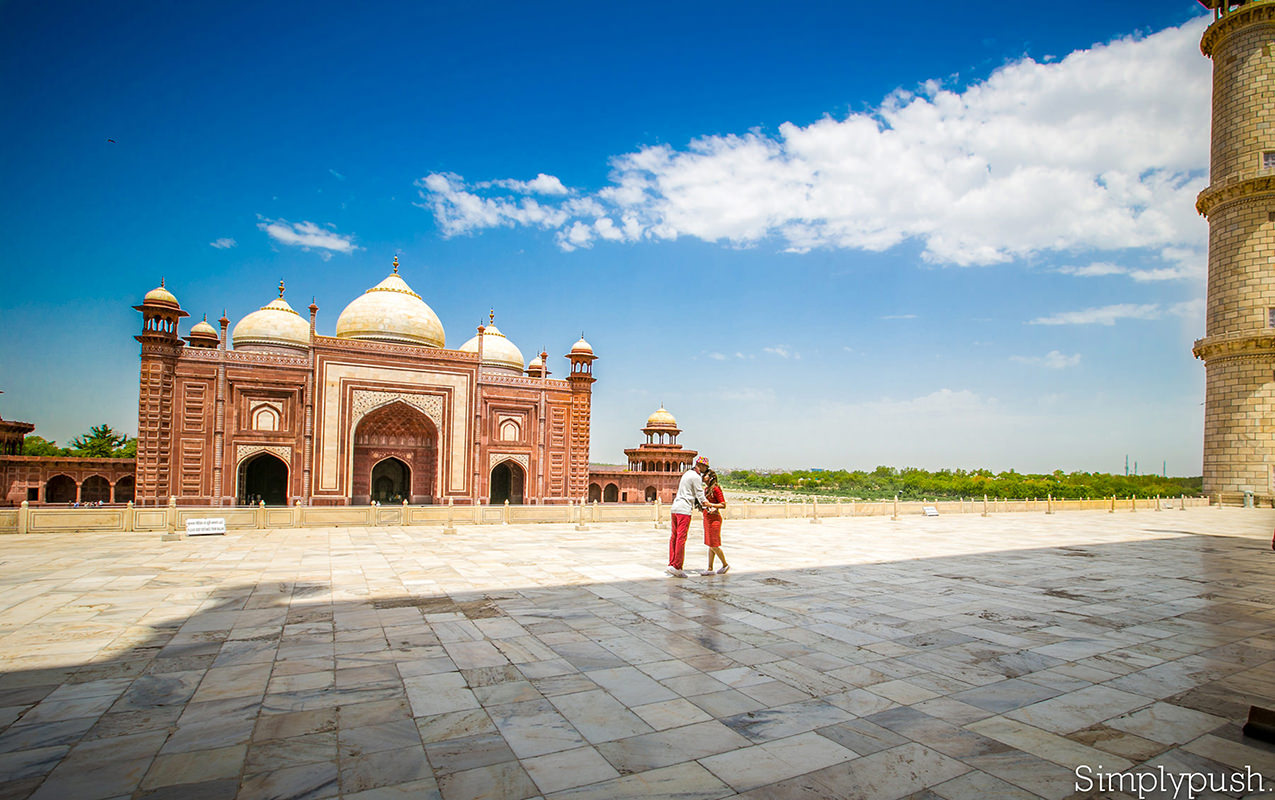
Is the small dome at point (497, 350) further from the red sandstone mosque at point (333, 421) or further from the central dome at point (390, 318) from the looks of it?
the central dome at point (390, 318)

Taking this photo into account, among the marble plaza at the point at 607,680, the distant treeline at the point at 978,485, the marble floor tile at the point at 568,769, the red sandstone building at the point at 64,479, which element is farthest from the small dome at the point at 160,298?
the distant treeline at the point at 978,485

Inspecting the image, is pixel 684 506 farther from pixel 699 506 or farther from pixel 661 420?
pixel 661 420

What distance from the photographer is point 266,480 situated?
91.9ft

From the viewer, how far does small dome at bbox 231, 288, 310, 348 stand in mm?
29000

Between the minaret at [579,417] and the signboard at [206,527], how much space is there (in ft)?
58.9

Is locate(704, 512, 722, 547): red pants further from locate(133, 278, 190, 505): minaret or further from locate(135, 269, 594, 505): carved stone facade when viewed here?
locate(133, 278, 190, 505): minaret

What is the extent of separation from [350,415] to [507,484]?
912cm

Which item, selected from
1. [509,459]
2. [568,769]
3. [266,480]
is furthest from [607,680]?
[266,480]

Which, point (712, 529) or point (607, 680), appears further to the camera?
point (712, 529)

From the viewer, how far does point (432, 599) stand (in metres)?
7.15

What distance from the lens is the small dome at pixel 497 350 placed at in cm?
3409

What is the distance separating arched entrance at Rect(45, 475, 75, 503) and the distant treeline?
45.8 meters

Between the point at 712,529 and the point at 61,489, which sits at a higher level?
the point at 712,529

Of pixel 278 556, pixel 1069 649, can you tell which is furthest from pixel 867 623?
pixel 278 556
